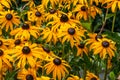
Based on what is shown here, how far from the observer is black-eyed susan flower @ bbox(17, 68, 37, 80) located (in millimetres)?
2486

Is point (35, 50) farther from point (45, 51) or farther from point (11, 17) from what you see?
point (11, 17)

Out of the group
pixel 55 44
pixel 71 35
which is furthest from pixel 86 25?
pixel 55 44

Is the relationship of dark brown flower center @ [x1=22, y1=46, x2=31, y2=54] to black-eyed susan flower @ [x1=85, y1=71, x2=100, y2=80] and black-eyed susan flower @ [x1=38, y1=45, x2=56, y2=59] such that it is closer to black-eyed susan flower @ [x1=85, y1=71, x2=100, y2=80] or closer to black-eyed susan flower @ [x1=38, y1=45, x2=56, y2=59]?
black-eyed susan flower @ [x1=38, y1=45, x2=56, y2=59]

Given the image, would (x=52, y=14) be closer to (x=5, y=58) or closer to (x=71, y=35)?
(x=71, y=35)

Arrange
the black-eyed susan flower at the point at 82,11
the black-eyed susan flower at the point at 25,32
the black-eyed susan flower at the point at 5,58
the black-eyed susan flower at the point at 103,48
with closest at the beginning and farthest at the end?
the black-eyed susan flower at the point at 5,58 < the black-eyed susan flower at the point at 103,48 < the black-eyed susan flower at the point at 25,32 < the black-eyed susan flower at the point at 82,11

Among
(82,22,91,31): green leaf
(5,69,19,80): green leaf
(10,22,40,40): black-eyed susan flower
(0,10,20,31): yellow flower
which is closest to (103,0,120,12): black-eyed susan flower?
(82,22,91,31): green leaf

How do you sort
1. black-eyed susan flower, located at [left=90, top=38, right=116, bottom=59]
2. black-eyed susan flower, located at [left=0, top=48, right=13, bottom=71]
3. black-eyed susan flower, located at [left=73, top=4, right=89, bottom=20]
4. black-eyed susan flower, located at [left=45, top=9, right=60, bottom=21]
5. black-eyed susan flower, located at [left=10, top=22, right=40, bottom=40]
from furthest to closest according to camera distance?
black-eyed susan flower, located at [left=73, top=4, right=89, bottom=20] < black-eyed susan flower, located at [left=45, top=9, right=60, bottom=21] < black-eyed susan flower, located at [left=10, top=22, right=40, bottom=40] < black-eyed susan flower, located at [left=90, top=38, right=116, bottom=59] < black-eyed susan flower, located at [left=0, top=48, right=13, bottom=71]

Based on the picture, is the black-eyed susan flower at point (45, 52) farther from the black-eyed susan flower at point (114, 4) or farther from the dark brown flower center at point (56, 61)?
the black-eyed susan flower at point (114, 4)

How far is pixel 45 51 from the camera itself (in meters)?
2.56

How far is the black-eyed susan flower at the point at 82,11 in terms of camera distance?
2.98 meters

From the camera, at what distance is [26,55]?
8.11 ft

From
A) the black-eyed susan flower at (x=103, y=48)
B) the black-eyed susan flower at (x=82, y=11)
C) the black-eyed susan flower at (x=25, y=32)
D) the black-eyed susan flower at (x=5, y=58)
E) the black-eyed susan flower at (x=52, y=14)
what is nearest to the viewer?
the black-eyed susan flower at (x=5, y=58)

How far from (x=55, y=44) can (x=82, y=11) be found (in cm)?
39

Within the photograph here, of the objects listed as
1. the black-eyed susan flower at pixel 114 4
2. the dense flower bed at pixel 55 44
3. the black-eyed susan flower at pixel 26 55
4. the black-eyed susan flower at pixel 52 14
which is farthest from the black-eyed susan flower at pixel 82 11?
the black-eyed susan flower at pixel 26 55
